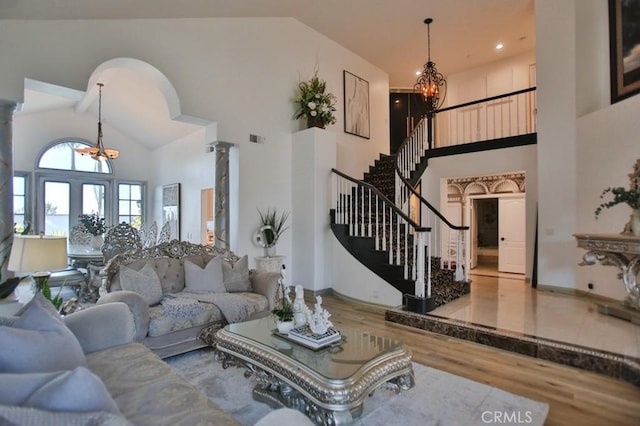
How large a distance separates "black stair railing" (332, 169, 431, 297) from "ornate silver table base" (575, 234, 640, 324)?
1.99 metres

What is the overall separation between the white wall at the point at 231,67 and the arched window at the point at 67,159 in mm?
5273

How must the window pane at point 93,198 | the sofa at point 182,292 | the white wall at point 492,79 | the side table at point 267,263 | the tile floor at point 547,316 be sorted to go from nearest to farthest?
the sofa at point 182,292
the tile floor at point 547,316
the side table at point 267,263
the white wall at point 492,79
the window pane at point 93,198

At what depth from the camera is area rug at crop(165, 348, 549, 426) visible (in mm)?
2234

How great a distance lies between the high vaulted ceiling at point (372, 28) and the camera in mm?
4625

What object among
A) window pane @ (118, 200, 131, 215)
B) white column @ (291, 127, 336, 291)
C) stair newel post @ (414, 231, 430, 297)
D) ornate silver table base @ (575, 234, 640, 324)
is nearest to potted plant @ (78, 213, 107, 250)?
window pane @ (118, 200, 131, 215)

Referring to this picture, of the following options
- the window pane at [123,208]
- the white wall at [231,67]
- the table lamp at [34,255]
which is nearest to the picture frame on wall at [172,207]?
the window pane at [123,208]

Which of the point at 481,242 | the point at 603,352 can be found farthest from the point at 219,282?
the point at 481,242

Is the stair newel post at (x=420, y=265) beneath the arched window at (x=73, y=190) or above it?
beneath

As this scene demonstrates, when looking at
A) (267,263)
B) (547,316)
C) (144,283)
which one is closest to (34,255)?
(144,283)

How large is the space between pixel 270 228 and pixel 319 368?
3.77 metres

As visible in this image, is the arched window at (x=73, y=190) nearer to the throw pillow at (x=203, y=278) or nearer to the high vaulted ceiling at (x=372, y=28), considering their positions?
the high vaulted ceiling at (x=372, y=28)

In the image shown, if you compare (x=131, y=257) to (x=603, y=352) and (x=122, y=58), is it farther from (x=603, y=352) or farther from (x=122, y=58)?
(x=603, y=352)

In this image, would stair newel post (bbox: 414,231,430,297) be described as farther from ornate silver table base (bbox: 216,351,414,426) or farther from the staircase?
ornate silver table base (bbox: 216,351,414,426)

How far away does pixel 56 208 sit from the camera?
8070 millimetres
